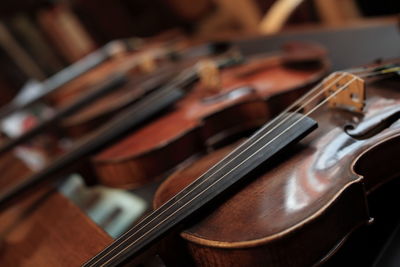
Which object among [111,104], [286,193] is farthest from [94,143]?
[286,193]

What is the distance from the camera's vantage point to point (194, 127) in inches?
48.4

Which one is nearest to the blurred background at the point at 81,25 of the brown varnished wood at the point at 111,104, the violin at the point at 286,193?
the brown varnished wood at the point at 111,104

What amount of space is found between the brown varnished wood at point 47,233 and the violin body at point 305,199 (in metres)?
Result: 0.26

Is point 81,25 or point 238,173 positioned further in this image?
point 81,25

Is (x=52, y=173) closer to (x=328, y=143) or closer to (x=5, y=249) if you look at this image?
(x=5, y=249)

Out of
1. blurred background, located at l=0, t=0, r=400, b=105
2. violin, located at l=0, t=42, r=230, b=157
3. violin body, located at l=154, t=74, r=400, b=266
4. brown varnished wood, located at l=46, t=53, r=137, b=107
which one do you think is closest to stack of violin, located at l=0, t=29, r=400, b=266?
violin body, located at l=154, t=74, r=400, b=266

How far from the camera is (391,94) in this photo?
883 millimetres

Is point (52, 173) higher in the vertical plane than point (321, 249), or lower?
higher

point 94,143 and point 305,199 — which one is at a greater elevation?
point 94,143

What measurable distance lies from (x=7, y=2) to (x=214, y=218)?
4811 mm

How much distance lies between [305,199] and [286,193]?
47 millimetres

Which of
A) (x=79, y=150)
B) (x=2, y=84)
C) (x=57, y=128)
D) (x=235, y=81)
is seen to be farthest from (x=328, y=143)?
(x=2, y=84)

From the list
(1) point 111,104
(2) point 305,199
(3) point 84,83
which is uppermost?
(3) point 84,83

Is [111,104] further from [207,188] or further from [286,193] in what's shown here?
[286,193]
